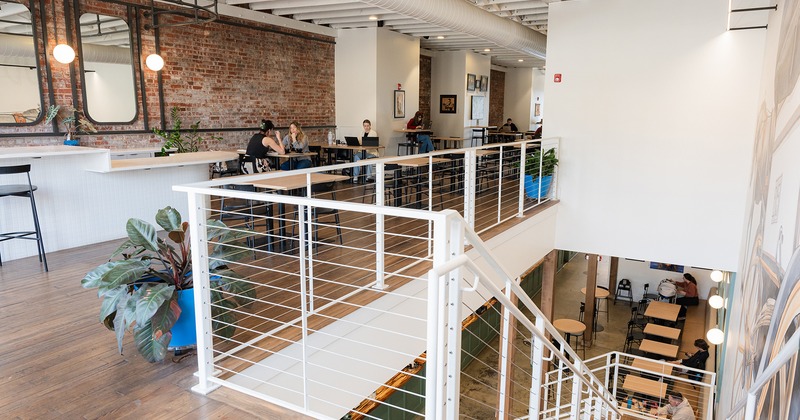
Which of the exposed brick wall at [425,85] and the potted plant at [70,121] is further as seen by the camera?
the exposed brick wall at [425,85]

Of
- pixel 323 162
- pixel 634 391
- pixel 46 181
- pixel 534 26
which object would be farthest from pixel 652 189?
pixel 46 181

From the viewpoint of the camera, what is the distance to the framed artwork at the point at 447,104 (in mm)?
13242

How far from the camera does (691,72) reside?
623cm

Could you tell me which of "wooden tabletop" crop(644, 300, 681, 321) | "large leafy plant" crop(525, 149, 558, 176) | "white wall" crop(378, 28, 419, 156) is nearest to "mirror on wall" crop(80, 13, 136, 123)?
"white wall" crop(378, 28, 419, 156)

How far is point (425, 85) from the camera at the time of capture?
1333cm

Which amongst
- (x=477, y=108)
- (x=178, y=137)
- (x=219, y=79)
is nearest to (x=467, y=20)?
(x=219, y=79)

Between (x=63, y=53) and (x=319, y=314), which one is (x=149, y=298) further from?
(x=63, y=53)

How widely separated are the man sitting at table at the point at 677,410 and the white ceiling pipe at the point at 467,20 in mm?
5863

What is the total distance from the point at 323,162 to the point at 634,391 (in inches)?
256

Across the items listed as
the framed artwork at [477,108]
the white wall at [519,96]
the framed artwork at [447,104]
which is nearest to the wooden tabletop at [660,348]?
the framed artwork at [477,108]

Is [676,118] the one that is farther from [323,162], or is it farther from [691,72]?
[323,162]

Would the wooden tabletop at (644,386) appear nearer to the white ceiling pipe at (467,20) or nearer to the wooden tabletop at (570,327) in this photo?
the wooden tabletop at (570,327)

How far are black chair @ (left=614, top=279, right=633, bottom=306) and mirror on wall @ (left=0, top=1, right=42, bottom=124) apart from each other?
12.7 m

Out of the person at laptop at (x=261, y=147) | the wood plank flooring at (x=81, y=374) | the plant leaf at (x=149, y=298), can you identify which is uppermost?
the person at laptop at (x=261, y=147)
